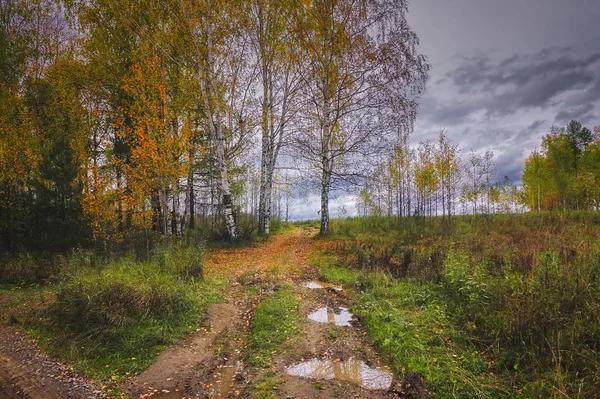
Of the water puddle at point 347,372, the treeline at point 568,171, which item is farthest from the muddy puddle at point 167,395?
the treeline at point 568,171

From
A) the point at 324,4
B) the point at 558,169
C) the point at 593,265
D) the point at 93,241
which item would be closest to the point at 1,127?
the point at 93,241

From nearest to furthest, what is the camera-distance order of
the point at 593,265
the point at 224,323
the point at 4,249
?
the point at 593,265 < the point at 224,323 < the point at 4,249

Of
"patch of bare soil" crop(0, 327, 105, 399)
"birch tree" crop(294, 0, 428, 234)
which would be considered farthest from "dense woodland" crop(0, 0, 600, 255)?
"patch of bare soil" crop(0, 327, 105, 399)

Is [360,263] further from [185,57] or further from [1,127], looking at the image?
[1,127]

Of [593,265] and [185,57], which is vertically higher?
[185,57]

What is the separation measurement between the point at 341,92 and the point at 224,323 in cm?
1222

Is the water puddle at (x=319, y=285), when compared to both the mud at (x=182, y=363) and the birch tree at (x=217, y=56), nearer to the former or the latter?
the mud at (x=182, y=363)

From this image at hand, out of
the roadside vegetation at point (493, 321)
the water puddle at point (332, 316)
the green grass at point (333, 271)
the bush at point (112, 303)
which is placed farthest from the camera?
the green grass at point (333, 271)

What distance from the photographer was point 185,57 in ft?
47.6

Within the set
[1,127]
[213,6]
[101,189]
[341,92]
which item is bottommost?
[101,189]

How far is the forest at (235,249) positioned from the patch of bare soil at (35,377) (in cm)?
4

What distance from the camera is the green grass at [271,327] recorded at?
520cm

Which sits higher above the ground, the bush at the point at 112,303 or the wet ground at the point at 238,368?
the bush at the point at 112,303

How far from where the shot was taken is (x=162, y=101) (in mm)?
13703
